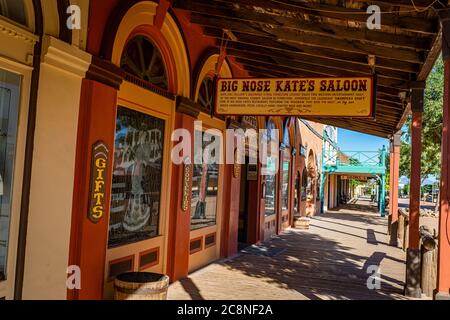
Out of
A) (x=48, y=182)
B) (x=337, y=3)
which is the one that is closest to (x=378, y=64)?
(x=337, y=3)

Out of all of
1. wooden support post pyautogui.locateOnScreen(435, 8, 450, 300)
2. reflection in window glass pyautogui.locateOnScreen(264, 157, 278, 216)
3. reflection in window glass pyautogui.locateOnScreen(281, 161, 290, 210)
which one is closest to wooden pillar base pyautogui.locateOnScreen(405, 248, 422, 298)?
wooden support post pyautogui.locateOnScreen(435, 8, 450, 300)

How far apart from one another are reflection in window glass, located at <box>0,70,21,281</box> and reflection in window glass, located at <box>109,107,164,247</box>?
1703 millimetres

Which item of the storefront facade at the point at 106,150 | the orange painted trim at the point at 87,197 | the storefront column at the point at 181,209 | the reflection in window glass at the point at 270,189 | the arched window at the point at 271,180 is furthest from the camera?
the reflection in window glass at the point at 270,189

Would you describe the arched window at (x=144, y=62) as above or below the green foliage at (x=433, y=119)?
below

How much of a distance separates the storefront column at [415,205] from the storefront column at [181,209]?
3.83 meters

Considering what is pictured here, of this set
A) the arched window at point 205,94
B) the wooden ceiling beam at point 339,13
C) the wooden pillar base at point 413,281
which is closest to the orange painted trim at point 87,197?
the wooden ceiling beam at point 339,13

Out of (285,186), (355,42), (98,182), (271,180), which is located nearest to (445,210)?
(355,42)

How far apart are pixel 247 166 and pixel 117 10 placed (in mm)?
7354

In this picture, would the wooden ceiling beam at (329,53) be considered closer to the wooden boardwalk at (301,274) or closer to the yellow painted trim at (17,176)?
the wooden boardwalk at (301,274)

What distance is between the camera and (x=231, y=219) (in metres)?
9.49

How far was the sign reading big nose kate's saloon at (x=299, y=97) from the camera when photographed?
6.00 m

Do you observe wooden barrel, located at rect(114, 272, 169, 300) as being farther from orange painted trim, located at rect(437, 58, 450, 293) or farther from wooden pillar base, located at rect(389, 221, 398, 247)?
wooden pillar base, located at rect(389, 221, 398, 247)

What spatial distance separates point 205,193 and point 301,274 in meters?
2.46

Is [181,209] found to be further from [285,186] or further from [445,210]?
[285,186]
